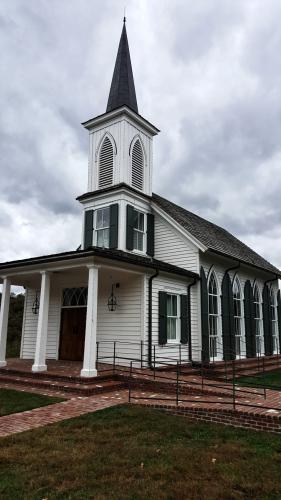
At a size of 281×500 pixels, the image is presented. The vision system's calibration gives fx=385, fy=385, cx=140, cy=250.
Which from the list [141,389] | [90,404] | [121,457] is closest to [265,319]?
[141,389]

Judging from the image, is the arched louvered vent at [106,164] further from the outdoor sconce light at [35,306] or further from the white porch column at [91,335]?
the white porch column at [91,335]

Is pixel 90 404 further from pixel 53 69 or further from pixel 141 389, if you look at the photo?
pixel 53 69

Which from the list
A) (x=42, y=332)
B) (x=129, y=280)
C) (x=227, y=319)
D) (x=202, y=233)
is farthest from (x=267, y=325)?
(x=42, y=332)

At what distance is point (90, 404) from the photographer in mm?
8766

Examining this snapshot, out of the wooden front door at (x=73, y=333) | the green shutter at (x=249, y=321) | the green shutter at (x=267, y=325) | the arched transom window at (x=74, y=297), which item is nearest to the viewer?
the wooden front door at (x=73, y=333)

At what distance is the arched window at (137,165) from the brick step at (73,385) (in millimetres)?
8390

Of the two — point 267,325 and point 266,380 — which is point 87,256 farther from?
point 267,325

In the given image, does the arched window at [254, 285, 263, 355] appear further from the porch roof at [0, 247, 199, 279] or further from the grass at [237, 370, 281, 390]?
the porch roof at [0, 247, 199, 279]

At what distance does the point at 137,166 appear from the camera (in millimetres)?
16422

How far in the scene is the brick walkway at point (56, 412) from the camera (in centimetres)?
714

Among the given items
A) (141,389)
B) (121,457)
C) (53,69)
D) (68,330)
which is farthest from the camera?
(68,330)

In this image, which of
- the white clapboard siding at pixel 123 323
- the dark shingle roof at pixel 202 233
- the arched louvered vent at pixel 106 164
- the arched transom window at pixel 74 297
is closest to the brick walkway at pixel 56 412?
the white clapboard siding at pixel 123 323

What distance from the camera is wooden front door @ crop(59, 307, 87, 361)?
581 inches

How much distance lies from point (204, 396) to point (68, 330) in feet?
24.2
